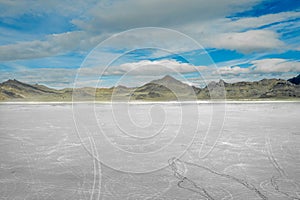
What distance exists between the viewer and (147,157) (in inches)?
299

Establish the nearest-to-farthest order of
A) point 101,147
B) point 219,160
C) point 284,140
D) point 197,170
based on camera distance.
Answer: point 197,170, point 219,160, point 101,147, point 284,140

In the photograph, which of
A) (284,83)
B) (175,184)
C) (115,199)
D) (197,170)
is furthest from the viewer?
(284,83)

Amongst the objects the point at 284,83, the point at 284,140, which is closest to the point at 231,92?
the point at 284,83

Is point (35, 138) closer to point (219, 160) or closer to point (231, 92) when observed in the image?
point (219, 160)

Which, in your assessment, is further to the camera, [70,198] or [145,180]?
[145,180]

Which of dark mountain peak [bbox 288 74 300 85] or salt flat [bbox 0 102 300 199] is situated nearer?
salt flat [bbox 0 102 300 199]

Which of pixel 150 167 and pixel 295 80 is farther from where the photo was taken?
pixel 295 80

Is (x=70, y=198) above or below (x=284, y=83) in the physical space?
below

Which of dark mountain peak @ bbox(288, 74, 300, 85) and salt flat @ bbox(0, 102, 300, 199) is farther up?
dark mountain peak @ bbox(288, 74, 300, 85)

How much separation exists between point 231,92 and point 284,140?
171 meters

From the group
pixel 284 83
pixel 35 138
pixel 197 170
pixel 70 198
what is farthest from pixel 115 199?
pixel 284 83

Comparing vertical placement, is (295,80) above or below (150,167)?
above

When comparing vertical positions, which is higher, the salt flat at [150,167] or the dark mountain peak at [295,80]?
the dark mountain peak at [295,80]

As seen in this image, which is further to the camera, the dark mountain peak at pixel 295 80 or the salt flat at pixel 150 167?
the dark mountain peak at pixel 295 80
